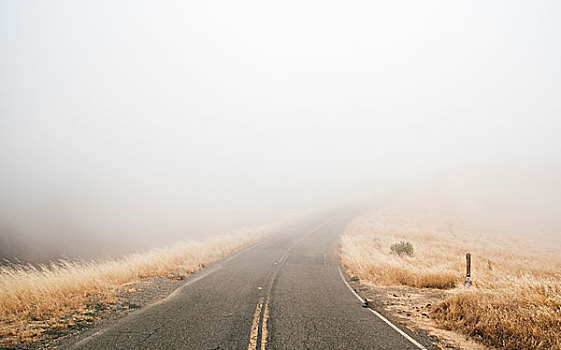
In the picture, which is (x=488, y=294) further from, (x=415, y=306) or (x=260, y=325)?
(x=260, y=325)

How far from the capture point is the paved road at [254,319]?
5.64 meters

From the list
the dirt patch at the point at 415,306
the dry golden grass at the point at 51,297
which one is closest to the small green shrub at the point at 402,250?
the dirt patch at the point at 415,306

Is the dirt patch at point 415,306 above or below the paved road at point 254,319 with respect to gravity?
below

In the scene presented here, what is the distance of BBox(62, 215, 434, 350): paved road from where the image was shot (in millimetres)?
5645

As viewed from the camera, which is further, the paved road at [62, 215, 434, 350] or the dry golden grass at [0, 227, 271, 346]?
the dry golden grass at [0, 227, 271, 346]

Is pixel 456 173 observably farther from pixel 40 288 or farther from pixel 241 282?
pixel 40 288

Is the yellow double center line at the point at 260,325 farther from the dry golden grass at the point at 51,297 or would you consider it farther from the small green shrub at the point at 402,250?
the small green shrub at the point at 402,250

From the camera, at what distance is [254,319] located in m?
7.04

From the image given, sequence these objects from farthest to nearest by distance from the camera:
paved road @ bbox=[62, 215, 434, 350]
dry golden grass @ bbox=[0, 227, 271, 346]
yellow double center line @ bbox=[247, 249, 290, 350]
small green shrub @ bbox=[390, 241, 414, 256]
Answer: small green shrub @ bbox=[390, 241, 414, 256] < dry golden grass @ bbox=[0, 227, 271, 346] < paved road @ bbox=[62, 215, 434, 350] < yellow double center line @ bbox=[247, 249, 290, 350]

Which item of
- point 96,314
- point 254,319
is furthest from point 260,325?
point 96,314

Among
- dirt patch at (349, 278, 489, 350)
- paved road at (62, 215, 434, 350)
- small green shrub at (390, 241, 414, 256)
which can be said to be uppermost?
paved road at (62, 215, 434, 350)

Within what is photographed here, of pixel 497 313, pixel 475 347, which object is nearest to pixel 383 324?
pixel 475 347

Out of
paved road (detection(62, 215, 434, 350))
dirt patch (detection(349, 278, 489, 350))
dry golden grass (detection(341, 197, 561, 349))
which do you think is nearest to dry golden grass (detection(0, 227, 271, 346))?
paved road (detection(62, 215, 434, 350))

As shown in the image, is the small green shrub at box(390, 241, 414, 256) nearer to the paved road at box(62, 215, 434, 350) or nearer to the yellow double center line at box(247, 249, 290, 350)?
the paved road at box(62, 215, 434, 350)
